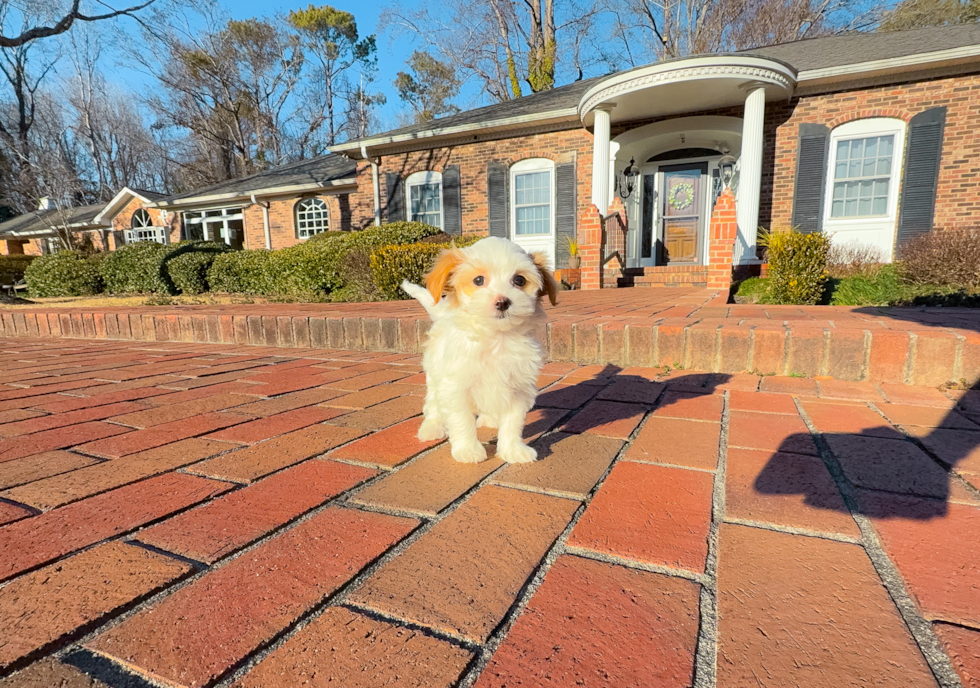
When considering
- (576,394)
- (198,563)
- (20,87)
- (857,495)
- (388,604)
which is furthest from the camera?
(20,87)

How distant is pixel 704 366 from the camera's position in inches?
118

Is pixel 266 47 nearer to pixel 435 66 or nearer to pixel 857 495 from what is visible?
pixel 435 66

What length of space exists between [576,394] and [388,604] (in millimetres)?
1781

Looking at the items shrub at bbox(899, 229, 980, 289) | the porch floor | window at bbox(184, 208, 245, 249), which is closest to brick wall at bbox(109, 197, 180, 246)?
window at bbox(184, 208, 245, 249)

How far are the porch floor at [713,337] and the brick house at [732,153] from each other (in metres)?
4.07

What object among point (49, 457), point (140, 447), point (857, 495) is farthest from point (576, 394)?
point (49, 457)

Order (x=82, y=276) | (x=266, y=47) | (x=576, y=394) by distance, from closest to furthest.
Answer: (x=576, y=394), (x=82, y=276), (x=266, y=47)

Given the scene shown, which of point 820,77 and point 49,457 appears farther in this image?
point 820,77

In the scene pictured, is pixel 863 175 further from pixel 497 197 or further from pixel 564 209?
pixel 497 197

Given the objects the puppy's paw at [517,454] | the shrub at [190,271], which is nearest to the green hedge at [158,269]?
the shrub at [190,271]

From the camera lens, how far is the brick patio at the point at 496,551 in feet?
2.67

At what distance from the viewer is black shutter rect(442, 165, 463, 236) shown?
1213cm

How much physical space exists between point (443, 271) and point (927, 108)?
11.4 m

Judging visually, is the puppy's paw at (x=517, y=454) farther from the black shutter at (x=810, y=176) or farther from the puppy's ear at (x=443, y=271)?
the black shutter at (x=810, y=176)
